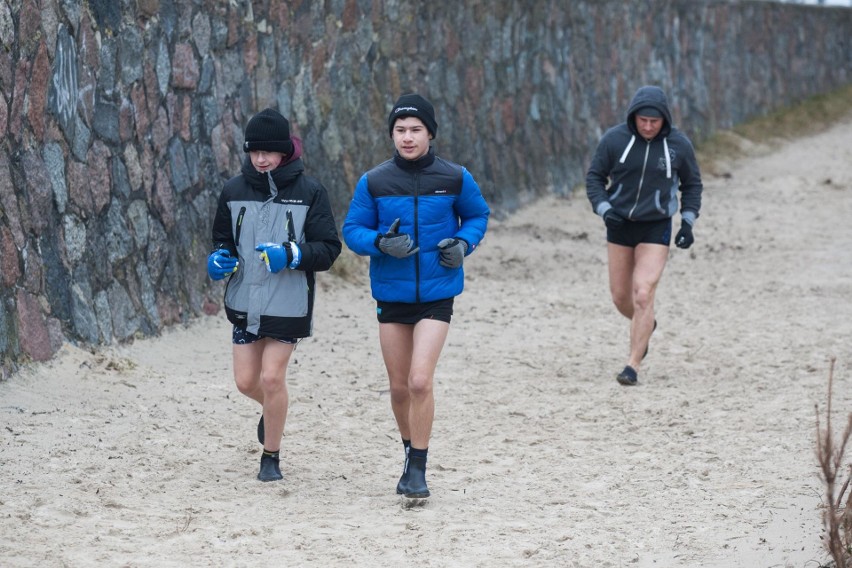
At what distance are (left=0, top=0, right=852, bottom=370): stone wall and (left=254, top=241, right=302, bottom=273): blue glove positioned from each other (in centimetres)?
227

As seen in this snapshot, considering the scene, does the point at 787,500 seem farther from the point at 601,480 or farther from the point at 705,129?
the point at 705,129

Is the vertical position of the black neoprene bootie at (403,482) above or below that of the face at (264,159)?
below

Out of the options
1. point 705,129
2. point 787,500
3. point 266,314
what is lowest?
point 705,129

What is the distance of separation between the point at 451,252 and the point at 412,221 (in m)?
0.22

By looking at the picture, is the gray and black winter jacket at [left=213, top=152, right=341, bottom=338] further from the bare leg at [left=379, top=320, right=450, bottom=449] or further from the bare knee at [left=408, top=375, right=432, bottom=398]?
the bare knee at [left=408, top=375, right=432, bottom=398]

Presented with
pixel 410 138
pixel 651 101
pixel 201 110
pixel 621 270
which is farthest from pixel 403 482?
pixel 201 110

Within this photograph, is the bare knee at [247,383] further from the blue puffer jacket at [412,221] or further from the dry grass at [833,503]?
the dry grass at [833,503]

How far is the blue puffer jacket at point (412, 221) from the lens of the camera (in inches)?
226

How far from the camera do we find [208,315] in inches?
373

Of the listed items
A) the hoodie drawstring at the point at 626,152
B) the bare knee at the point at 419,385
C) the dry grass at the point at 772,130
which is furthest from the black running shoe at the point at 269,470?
the dry grass at the point at 772,130

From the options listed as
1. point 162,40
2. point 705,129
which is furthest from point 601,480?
point 705,129

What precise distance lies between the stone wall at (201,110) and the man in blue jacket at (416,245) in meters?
2.51

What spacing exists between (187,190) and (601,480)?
4194 mm

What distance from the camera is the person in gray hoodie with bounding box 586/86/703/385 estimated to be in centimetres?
824
